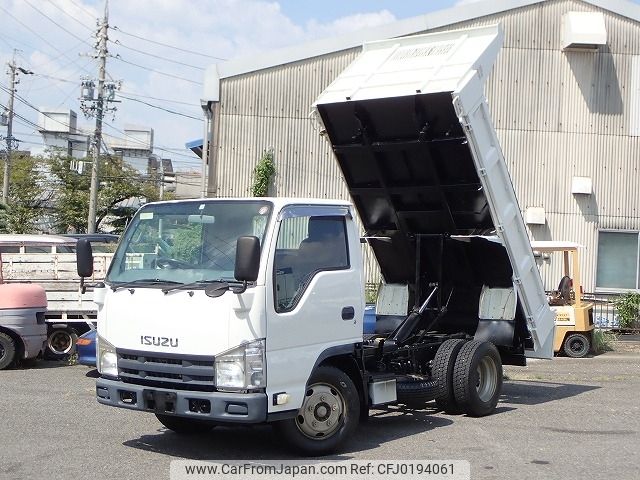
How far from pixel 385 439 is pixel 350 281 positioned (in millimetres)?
1740

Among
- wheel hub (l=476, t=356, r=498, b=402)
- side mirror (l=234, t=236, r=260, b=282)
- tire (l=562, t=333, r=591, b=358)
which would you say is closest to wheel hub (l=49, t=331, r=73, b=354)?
wheel hub (l=476, t=356, r=498, b=402)

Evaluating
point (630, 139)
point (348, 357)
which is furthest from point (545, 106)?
point (348, 357)

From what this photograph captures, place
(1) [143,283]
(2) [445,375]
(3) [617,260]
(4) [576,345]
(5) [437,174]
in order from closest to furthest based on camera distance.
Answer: (1) [143,283] → (2) [445,375] → (5) [437,174] → (4) [576,345] → (3) [617,260]

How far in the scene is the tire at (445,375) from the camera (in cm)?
1001

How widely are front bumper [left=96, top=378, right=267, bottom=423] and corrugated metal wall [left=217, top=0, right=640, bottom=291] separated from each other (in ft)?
48.0

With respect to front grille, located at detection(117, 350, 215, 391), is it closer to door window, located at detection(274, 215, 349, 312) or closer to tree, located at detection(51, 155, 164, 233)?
door window, located at detection(274, 215, 349, 312)

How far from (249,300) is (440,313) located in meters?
4.44

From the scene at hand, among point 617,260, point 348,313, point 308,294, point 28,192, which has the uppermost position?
point 28,192

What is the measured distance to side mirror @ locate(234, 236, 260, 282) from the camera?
7.17 metres

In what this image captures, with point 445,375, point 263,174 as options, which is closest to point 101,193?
point 263,174

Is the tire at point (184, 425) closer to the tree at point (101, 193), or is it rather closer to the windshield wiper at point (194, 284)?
the windshield wiper at point (194, 284)

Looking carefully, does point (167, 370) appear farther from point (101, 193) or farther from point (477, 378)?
point (101, 193)

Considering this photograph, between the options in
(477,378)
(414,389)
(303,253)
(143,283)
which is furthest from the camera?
(477,378)

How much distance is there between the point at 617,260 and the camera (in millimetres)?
22281
